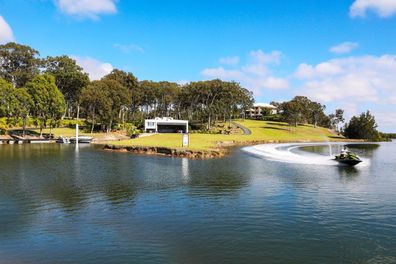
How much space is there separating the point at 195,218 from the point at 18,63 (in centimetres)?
18058

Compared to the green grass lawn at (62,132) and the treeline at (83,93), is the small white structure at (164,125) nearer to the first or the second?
the treeline at (83,93)

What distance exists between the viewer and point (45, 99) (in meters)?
133

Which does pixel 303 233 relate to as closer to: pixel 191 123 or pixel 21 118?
pixel 21 118

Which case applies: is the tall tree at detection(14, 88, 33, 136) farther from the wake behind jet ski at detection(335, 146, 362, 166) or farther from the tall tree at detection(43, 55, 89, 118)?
the wake behind jet ski at detection(335, 146, 362, 166)

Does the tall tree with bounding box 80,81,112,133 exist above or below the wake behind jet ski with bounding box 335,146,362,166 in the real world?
above

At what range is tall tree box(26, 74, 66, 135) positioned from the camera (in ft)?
433

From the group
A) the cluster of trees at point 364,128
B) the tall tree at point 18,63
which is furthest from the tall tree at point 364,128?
the tall tree at point 18,63

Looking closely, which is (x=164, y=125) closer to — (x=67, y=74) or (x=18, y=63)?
(x=67, y=74)

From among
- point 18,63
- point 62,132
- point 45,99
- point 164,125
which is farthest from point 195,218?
point 18,63

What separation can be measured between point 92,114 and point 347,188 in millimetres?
132754

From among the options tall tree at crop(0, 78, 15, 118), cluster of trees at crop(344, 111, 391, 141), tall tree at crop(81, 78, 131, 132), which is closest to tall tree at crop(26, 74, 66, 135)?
tall tree at crop(0, 78, 15, 118)

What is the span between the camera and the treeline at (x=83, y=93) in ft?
433

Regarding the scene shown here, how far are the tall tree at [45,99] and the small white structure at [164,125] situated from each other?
1409 inches

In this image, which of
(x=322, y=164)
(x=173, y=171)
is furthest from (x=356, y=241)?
(x=322, y=164)
